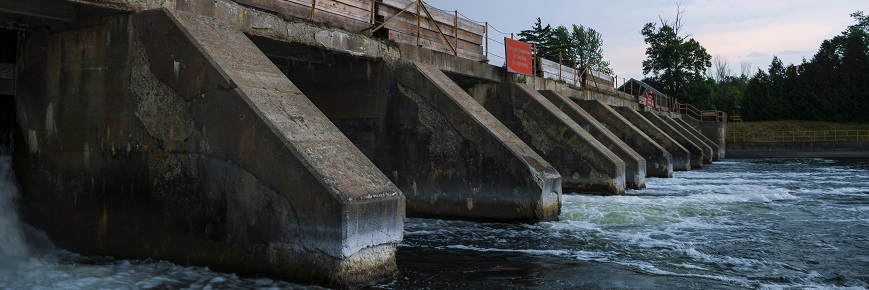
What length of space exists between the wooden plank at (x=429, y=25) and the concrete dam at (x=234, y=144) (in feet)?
2.66

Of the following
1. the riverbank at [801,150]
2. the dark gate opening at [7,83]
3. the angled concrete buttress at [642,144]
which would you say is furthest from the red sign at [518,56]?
the riverbank at [801,150]

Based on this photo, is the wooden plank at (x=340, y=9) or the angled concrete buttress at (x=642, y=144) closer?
the wooden plank at (x=340, y=9)

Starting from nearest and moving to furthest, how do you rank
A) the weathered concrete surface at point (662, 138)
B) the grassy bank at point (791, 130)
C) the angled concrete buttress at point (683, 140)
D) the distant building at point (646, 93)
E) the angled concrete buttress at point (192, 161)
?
1. the angled concrete buttress at point (192, 161)
2. the weathered concrete surface at point (662, 138)
3. the angled concrete buttress at point (683, 140)
4. the distant building at point (646, 93)
5. the grassy bank at point (791, 130)

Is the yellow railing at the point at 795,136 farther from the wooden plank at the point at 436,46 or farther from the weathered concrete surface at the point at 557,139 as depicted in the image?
the wooden plank at the point at 436,46

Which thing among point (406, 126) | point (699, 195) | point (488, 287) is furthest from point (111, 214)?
point (699, 195)

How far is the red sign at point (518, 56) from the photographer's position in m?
14.4

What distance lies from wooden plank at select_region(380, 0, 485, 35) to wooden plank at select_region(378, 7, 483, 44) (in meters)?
0.06

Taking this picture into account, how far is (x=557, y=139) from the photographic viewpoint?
13672 mm

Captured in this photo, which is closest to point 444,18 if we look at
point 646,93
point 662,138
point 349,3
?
point 349,3

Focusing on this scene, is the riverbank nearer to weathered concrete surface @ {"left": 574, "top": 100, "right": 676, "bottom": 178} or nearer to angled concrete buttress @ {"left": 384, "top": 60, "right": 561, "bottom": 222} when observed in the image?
weathered concrete surface @ {"left": 574, "top": 100, "right": 676, "bottom": 178}

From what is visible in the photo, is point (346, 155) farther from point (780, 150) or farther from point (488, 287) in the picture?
point (780, 150)

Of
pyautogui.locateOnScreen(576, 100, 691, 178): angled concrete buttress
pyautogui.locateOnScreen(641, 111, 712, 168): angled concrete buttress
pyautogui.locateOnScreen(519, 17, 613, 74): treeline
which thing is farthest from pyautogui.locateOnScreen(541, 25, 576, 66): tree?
pyautogui.locateOnScreen(576, 100, 691, 178): angled concrete buttress

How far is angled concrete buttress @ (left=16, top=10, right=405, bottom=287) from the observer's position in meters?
5.51

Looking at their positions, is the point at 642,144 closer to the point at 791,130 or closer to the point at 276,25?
the point at 276,25
